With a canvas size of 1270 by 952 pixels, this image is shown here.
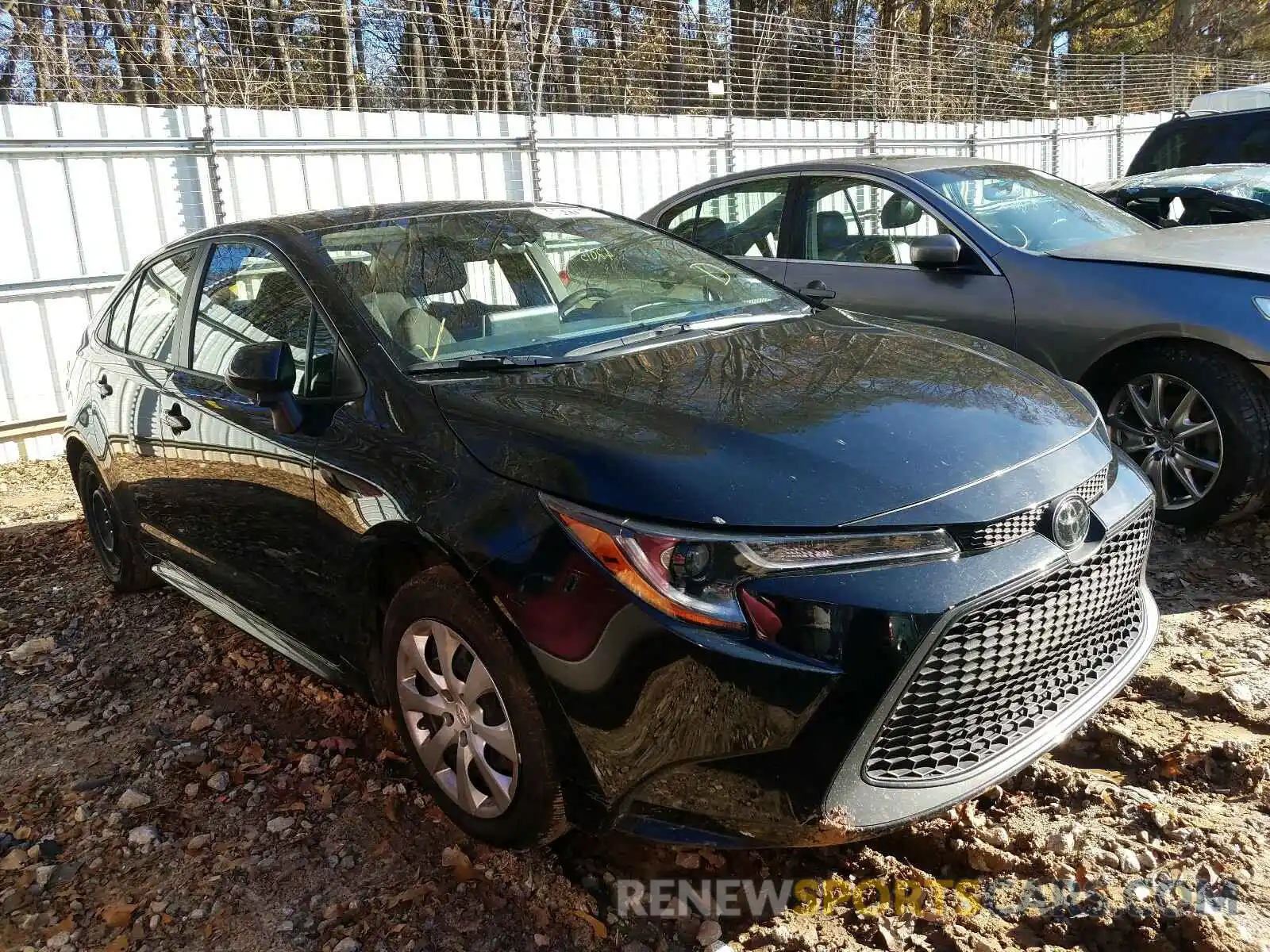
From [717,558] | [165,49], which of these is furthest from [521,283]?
[165,49]

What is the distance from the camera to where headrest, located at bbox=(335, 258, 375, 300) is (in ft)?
9.70

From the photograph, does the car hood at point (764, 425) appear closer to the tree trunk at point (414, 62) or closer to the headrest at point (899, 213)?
the headrest at point (899, 213)

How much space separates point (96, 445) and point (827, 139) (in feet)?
36.1

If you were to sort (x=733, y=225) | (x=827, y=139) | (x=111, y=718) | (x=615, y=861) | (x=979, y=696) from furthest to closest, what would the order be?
(x=827, y=139) → (x=733, y=225) → (x=111, y=718) → (x=615, y=861) → (x=979, y=696)

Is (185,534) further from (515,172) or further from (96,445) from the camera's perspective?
(515,172)

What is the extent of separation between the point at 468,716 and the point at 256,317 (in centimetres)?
158

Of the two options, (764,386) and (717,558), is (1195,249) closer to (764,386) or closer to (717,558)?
(764,386)

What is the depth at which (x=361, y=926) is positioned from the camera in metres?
2.35

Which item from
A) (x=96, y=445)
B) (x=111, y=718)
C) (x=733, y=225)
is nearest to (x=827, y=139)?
(x=733, y=225)

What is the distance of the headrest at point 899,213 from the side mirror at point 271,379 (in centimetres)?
348

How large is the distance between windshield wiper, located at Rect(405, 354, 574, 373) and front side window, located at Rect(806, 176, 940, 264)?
3.01m

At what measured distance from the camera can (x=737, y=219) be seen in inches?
240

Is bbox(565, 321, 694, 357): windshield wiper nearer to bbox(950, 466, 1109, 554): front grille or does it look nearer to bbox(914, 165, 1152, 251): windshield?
bbox(950, 466, 1109, 554): front grille

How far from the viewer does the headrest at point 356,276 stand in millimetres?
2957
